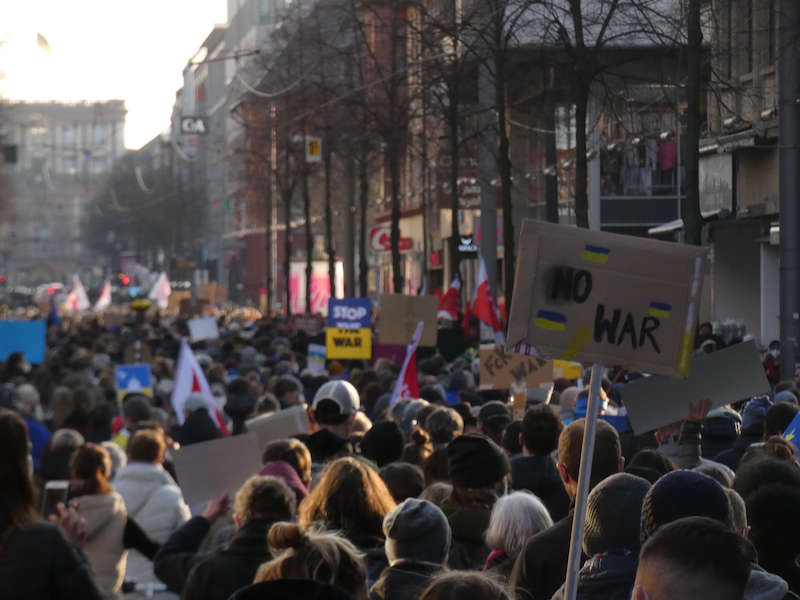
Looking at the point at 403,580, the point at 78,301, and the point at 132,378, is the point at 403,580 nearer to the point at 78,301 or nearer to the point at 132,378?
the point at 132,378

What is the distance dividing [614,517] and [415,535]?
0.81 m

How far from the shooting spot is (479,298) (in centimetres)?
2355

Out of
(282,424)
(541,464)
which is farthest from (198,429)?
(541,464)

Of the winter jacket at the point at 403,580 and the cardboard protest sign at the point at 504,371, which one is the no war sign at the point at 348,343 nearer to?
the cardboard protest sign at the point at 504,371

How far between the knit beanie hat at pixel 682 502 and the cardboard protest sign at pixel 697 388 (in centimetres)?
371

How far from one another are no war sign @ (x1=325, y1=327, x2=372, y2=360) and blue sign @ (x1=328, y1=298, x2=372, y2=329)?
205 mm

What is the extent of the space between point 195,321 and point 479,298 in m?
8.21

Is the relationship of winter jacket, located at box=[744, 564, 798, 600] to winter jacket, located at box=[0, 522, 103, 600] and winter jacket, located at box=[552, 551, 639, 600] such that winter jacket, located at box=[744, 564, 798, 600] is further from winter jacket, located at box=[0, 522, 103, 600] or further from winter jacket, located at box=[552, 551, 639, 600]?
winter jacket, located at box=[0, 522, 103, 600]

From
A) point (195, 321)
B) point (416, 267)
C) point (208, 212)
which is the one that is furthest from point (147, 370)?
point (208, 212)

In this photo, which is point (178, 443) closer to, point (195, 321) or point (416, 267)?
point (195, 321)

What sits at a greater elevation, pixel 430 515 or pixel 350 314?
pixel 430 515

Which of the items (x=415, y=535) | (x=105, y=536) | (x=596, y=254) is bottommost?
(x=105, y=536)

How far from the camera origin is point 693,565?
3.71 metres

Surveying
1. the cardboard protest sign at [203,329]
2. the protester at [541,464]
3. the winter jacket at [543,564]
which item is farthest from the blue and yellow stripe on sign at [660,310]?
the cardboard protest sign at [203,329]
